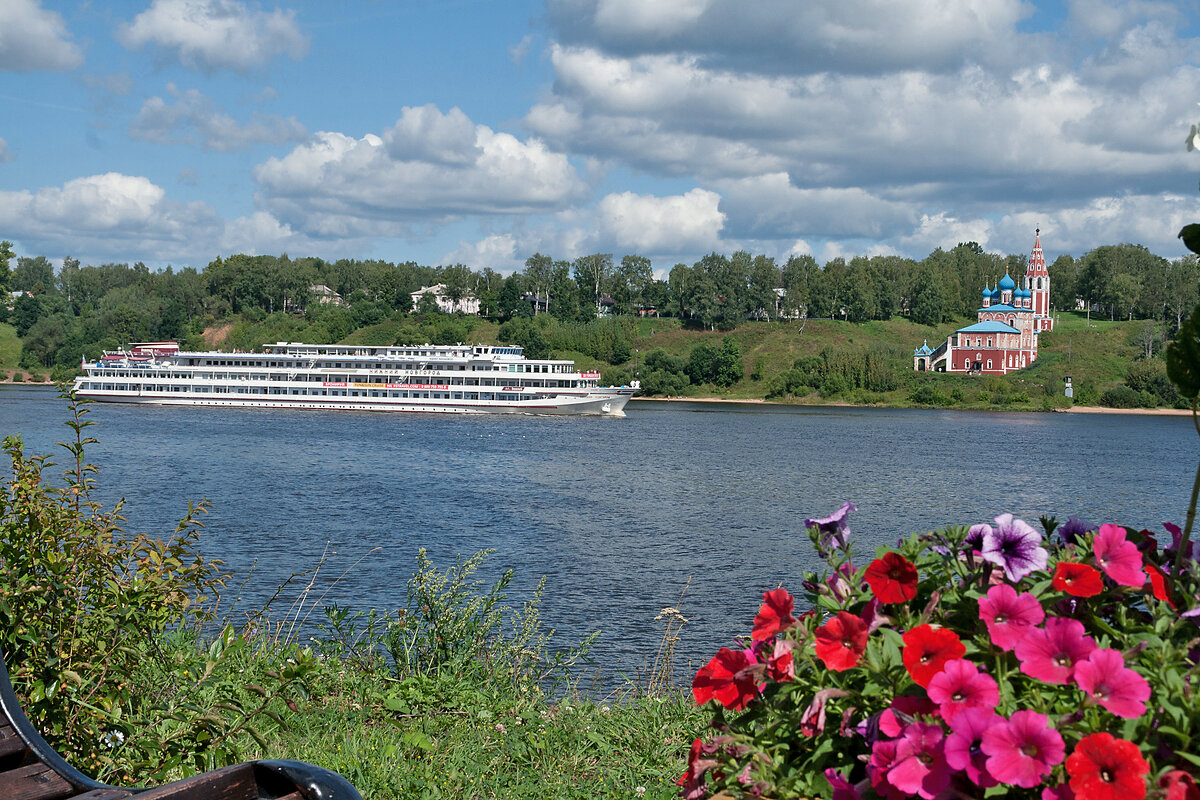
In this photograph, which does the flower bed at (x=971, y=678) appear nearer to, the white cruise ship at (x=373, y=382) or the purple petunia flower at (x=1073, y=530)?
the purple petunia flower at (x=1073, y=530)

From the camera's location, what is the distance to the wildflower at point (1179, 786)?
1.51m

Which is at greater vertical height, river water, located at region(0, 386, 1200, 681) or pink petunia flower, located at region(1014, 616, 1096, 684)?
pink petunia flower, located at region(1014, 616, 1096, 684)

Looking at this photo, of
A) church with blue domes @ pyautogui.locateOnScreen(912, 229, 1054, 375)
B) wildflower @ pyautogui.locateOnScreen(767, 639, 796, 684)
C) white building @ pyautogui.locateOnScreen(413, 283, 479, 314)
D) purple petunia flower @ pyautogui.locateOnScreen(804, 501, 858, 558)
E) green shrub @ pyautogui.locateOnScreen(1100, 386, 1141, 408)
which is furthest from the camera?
white building @ pyautogui.locateOnScreen(413, 283, 479, 314)

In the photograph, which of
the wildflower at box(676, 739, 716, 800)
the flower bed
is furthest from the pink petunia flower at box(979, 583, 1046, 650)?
the wildflower at box(676, 739, 716, 800)

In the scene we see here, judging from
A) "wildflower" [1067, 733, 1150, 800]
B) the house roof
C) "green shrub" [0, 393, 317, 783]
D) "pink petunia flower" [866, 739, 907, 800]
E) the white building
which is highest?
the white building

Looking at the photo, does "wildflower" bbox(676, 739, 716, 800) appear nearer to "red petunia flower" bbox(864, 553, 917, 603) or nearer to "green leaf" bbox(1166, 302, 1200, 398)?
"red petunia flower" bbox(864, 553, 917, 603)

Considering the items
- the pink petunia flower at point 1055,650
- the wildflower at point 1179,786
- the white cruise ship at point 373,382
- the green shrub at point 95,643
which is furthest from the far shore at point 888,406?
the wildflower at point 1179,786

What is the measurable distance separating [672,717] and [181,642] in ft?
9.24

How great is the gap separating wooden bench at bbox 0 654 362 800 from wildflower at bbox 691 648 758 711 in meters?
0.74

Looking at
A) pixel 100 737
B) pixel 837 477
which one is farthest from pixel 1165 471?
pixel 100 737

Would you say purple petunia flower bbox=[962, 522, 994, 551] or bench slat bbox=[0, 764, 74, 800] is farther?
bench slat bbox=[0, 764, 74, 800]

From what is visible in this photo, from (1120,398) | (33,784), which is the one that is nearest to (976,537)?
(33,784)

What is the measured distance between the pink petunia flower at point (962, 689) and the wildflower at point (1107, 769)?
0.14 meters

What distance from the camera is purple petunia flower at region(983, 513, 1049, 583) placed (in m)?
1.85
